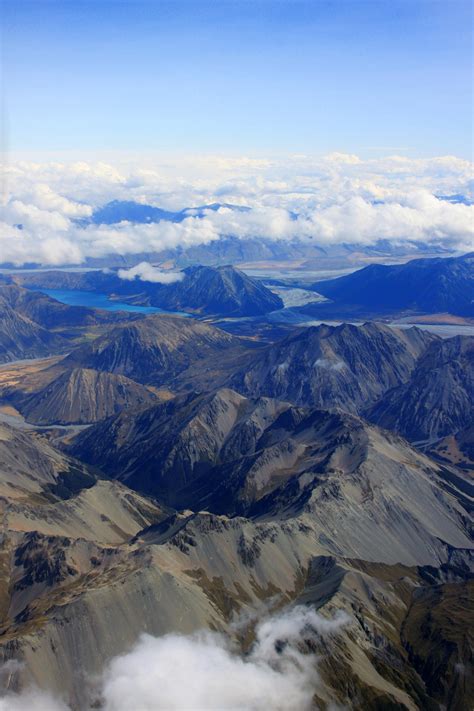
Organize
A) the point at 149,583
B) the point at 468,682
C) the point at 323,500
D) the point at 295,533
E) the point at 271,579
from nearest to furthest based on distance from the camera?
1. the point at 468,682
2. the point at 149,583
3. the point at 271,579
4. the point at 295,533
5. the point at 323,500

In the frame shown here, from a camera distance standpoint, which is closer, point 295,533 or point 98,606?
point 98,606

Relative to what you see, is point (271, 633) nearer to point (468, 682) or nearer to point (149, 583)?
point (149, 583)

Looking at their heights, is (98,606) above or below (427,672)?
above

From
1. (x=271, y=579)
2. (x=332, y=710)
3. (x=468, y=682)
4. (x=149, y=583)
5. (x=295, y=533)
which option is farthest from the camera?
(x=295, y=533)

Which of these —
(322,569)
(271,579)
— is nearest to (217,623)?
(271,579)

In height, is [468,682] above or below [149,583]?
below

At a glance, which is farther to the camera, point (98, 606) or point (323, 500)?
point (323, 500)

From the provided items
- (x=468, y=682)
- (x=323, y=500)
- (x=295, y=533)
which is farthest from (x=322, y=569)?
(x=468, y=682)

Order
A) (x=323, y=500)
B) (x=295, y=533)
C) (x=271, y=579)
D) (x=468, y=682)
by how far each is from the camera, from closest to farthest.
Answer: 1. (x=468, y=682)
2. (x=271, y=579)
3. (x=295, y=533)
4. (x=323, y=500)

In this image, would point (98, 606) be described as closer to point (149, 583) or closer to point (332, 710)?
point (149, 583)
